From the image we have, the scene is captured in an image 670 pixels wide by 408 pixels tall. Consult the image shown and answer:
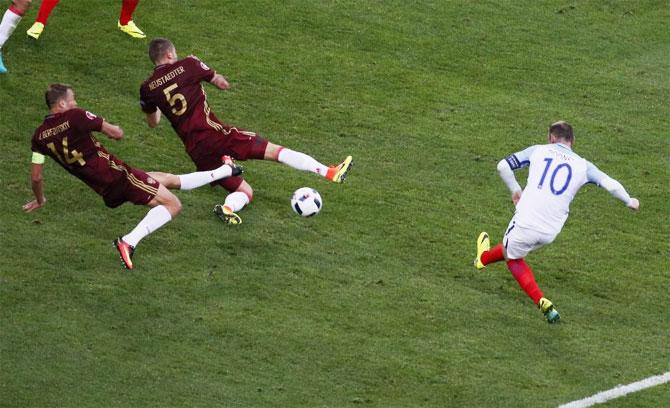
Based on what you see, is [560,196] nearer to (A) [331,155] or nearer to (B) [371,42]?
(A) [331,155]

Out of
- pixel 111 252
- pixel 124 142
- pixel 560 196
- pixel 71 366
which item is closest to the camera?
pixel 71 366

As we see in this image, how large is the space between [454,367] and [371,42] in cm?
776

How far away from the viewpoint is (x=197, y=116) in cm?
1345

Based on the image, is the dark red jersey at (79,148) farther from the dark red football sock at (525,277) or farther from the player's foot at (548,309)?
the player's foot at (548,309)

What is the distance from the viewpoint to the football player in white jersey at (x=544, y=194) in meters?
12.2

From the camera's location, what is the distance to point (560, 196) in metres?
12.2

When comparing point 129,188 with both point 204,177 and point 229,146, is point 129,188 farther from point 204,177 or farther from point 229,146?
point 229,146

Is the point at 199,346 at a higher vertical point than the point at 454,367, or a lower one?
lower

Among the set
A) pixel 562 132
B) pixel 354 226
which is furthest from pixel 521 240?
pixel 354 226

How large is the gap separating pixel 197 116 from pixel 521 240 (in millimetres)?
3757

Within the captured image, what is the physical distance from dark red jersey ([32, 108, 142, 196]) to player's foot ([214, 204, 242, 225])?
1.44 metres

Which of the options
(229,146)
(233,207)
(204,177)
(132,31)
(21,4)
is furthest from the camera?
(132,31)

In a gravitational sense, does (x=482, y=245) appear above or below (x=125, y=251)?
above

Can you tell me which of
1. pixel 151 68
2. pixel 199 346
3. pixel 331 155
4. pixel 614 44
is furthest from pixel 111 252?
pixel 614 44
